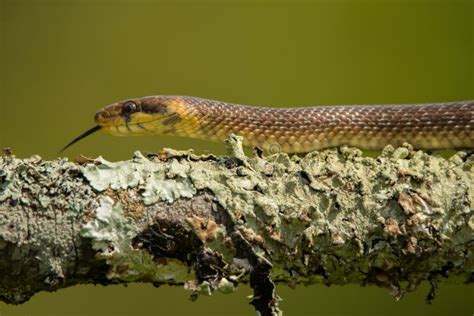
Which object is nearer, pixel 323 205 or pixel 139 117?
pixel 323 205

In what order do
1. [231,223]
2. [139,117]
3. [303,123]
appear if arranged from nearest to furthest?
[231,223], [303,123], [139,117]

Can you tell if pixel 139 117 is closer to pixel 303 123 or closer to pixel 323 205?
pixel 303 123

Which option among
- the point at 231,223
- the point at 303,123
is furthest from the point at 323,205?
the point at 303,123

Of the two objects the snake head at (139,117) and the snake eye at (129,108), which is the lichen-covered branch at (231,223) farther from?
the snake eye at (129,108)

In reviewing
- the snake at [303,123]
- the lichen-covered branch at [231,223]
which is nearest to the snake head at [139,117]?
the snake at [303,123]

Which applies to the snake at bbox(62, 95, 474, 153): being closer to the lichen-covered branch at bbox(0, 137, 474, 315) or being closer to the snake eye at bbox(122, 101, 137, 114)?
the snake eye at bbox(122, 101, 137, 114)

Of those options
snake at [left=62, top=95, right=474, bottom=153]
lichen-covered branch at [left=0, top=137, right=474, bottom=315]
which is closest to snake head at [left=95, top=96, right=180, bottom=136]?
snake at [left=62, top=95, right=474, bottom=153]

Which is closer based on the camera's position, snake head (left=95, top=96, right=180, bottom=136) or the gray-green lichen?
the gray-green lichen
